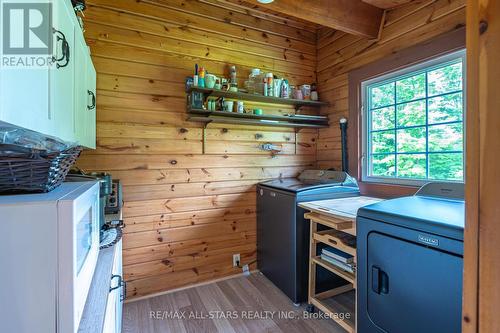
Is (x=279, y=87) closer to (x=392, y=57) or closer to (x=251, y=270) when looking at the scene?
(x=392, y=57)

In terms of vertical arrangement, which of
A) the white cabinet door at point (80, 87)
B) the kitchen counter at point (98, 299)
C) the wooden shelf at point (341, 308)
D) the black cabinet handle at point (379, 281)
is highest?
the white cabinet door at point (80, 87)

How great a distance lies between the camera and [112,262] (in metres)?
1.09

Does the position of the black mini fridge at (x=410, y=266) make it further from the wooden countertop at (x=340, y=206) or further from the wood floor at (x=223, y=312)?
the wood floor at (x=223, y=312)

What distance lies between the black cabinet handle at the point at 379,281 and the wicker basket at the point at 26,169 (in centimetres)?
149

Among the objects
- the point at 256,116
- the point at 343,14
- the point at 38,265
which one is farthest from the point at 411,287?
the point at 343,14

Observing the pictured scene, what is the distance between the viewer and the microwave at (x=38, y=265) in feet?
1.73

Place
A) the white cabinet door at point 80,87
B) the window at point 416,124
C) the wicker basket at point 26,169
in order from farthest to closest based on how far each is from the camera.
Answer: the window at point 416,124
the white cabinet door at point 80,87
the wicker basket at point 26,169

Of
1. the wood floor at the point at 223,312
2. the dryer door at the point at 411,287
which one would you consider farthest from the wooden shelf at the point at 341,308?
the dryer door at the point at 411,287

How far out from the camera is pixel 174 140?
222 centimetres

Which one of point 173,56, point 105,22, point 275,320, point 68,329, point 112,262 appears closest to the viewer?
point 68,329

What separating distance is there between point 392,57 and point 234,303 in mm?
2484

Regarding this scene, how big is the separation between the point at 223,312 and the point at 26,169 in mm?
1794

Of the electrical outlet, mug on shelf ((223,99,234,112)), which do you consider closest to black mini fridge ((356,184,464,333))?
the electrical outlet

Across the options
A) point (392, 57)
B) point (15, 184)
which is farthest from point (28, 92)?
point (392, 57)
